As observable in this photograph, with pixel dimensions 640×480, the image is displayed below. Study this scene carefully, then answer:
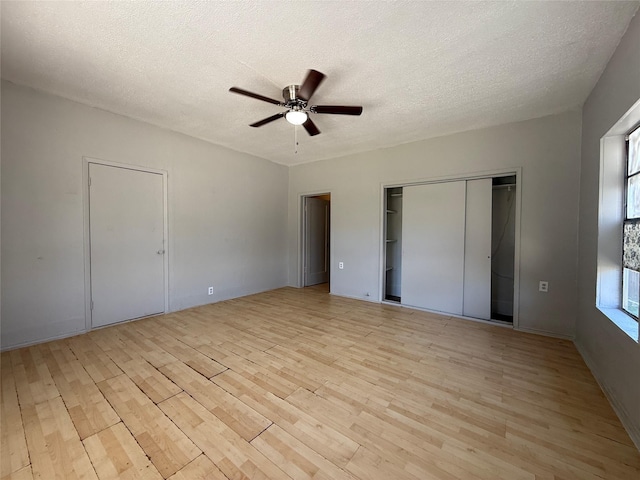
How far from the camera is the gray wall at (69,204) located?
8.30ft

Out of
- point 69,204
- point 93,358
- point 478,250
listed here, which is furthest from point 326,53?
point 93,358

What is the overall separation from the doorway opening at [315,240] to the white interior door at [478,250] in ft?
9.65

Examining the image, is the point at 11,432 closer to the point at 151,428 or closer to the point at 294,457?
the point at 151,428

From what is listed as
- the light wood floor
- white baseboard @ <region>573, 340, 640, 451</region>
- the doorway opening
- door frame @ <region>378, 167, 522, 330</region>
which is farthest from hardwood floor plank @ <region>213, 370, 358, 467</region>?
the doorway opening

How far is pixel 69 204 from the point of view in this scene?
2.86 metres

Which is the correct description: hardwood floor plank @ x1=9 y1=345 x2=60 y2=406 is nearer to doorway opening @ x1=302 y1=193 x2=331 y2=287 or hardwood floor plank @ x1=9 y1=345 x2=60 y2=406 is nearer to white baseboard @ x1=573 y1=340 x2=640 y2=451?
white baseboard @ x1=573 y1=340 x2=640 y2=451

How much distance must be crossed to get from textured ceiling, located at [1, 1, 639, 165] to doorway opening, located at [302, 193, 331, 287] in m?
2.67

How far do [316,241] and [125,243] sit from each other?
3.55 meters

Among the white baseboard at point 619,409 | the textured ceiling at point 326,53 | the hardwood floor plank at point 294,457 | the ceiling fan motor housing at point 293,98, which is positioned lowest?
the hardwood floor plank at point 294,457

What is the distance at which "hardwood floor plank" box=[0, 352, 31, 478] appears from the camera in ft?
4.31

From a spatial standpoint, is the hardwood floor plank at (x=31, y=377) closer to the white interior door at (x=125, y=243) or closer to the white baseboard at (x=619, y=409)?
the white interior door at (x=125, y=243)

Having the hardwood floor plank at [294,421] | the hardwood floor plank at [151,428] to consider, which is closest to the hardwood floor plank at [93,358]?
the hardwood floor plank at [151,428]

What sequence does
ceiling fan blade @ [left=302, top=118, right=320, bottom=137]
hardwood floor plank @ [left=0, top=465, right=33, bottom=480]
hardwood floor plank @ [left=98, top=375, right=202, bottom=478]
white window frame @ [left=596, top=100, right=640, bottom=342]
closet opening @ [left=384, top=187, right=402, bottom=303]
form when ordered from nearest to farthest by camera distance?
hardwood floor plank @ [left=0, top=465, right=33, bottom=480] < hardwood floor plank @ [left=98, top=375, right=202, bottom=478] < white window frame @ [left=596, top=100, right=640, bottom=342] < ceiling fan blade @ [left=302, top=118, right=320, bottom=137] < closet opening @ [left=384, top=187, right=402, bottom=303]

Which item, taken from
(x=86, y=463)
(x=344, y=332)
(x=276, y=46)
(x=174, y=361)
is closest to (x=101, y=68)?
(x=276, y=46)
